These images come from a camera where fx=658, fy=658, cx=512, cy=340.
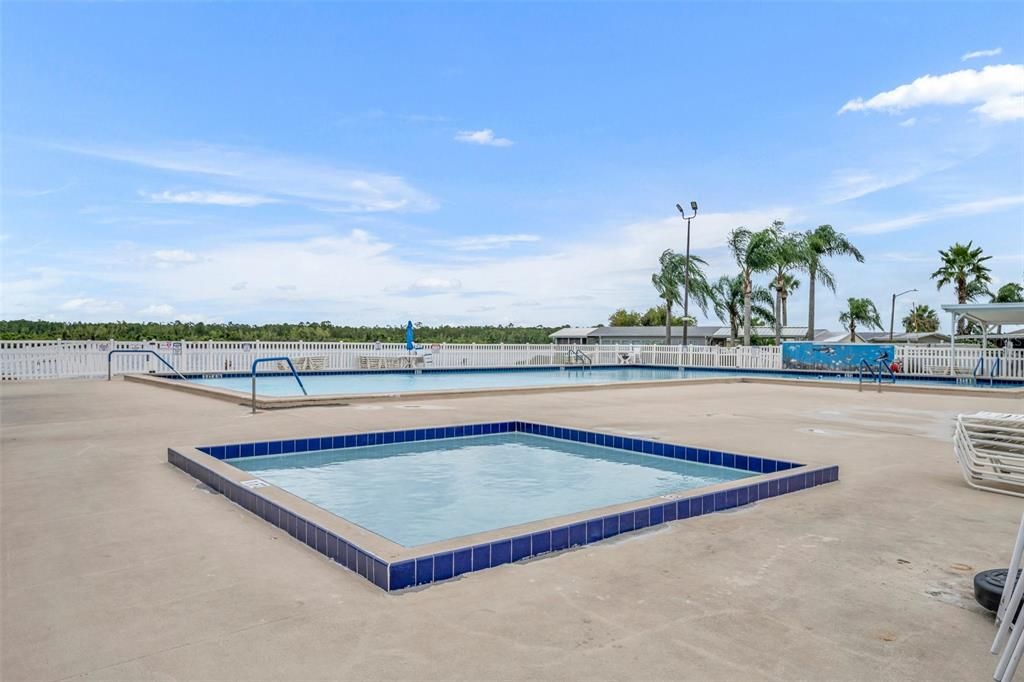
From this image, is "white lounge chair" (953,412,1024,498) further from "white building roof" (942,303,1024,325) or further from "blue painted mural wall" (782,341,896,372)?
"blue painted mural wall" (782,341,896,372)

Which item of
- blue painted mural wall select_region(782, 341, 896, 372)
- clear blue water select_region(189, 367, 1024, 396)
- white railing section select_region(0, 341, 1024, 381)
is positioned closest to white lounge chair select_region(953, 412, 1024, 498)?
clear blue water select_region(189, 367, 1024, 396)

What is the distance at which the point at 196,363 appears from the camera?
17312mm

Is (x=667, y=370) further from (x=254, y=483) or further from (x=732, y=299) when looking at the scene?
(x=254, y=483)

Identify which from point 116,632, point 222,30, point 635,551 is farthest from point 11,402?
point 635,551

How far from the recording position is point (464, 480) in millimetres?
5801

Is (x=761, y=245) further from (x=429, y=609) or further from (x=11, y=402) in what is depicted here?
(x=429, y=609)

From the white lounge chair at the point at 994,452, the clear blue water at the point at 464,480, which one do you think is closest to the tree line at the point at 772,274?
the clear blue water at the point at 464,480

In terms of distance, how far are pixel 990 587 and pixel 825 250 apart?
37.7 m

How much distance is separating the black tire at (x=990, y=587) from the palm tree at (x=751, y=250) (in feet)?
101

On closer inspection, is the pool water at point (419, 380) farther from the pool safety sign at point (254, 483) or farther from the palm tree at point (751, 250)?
the palm tree at point (751, 250)

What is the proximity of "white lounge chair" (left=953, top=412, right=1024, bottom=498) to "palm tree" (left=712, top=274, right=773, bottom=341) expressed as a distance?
117ft

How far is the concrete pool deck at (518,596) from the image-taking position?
2201mm

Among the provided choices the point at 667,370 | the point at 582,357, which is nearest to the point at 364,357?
the point at 582,357

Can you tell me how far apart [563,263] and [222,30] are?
20.7m
